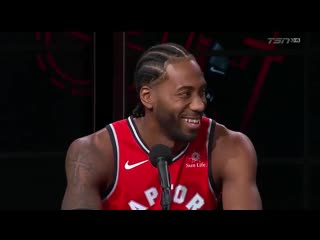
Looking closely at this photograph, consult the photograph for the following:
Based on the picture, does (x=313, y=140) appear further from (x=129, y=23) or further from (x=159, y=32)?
(x=129, y=23)

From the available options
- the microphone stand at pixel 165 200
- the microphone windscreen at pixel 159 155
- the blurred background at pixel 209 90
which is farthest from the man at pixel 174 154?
the blurred background at pixel 209 90

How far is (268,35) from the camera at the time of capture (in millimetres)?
4109

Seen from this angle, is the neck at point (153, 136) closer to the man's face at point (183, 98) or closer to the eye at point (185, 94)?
the man's face at point (183, 98)

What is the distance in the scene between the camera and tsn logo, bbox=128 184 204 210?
252 centimetres

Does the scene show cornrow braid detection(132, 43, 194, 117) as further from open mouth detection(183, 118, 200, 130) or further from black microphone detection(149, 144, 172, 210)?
black microphone detection(149, 144, 172, 210)

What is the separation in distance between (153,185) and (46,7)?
929 millimetres

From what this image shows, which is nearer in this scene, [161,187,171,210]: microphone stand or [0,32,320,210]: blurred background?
[161,187,171,210]: microphone stand

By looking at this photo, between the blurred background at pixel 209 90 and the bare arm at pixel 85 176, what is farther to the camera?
the blurred background at pixel 209 90

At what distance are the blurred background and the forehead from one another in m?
1.60

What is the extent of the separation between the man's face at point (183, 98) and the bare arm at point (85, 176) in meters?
0.29

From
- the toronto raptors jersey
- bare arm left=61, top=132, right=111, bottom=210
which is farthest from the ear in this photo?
bare arm left=61, top=132, right=111, bottom=210

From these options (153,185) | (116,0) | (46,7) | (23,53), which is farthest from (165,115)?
(23,53)

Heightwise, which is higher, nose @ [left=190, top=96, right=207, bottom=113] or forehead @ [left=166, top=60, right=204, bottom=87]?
forehead @ [left=166, top=60, right=204, bottom=87]

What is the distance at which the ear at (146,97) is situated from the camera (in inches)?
103
